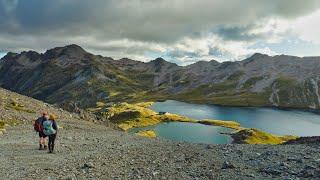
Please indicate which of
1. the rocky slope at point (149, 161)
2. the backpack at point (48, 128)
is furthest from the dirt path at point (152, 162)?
the backpack at point (48, 128)

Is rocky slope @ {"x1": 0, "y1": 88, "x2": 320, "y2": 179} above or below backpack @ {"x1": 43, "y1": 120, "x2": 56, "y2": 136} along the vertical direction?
below

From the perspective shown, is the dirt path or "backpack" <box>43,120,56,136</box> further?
"backpack" <box>43,120,56,136</box>

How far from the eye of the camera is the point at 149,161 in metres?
34.1

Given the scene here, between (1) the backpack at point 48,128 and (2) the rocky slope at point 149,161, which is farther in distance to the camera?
(1) the backpack at point 48,128

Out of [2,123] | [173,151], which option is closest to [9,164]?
[173,151]

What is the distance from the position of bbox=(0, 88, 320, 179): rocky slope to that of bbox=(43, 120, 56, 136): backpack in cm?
182

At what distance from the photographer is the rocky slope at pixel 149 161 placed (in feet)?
94.8

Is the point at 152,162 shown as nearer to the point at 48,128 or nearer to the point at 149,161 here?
the point at 149,161

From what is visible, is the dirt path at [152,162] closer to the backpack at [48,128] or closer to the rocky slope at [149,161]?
the rocky slope at [149,161]

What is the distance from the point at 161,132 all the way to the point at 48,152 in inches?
5937

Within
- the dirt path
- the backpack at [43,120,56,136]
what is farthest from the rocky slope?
the backpack at [43,120,56,136]

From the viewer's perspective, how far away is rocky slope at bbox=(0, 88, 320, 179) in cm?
2889

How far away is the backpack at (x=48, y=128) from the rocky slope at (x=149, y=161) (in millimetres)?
1819

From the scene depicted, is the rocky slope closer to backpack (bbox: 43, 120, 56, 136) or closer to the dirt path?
the dirt path
